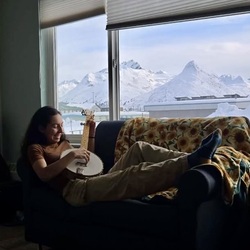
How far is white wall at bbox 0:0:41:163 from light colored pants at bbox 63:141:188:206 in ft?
5.87

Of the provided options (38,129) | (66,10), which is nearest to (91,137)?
(38,129)

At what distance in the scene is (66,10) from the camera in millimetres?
3791

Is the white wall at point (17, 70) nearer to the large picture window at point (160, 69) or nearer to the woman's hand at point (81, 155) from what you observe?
the large picture window at point (160, 69)

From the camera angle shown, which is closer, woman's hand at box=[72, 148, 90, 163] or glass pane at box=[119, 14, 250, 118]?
woman's hand at box=[72, 148, 90, 163]

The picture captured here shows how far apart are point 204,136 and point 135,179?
0.67 meters

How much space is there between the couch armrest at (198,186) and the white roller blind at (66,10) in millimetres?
2083

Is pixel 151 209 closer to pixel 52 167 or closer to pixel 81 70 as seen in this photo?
pixel 52 167

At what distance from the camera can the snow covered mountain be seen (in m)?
3.04

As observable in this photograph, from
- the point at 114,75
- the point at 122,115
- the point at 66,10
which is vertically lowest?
the point at 122,115

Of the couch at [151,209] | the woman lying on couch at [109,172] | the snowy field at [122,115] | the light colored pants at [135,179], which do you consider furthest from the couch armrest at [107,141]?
the light colored pants at [135,179]

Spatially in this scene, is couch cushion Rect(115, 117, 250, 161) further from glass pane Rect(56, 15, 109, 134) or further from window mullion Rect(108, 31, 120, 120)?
glass pane Rect(56, 15, 109, 134)

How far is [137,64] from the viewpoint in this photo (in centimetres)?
344

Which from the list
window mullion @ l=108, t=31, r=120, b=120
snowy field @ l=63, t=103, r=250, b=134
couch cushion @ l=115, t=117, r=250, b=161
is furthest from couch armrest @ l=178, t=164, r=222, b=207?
window mullion @ l=108, t=31, r=120, b=120

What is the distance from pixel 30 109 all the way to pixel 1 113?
0.48 metres
